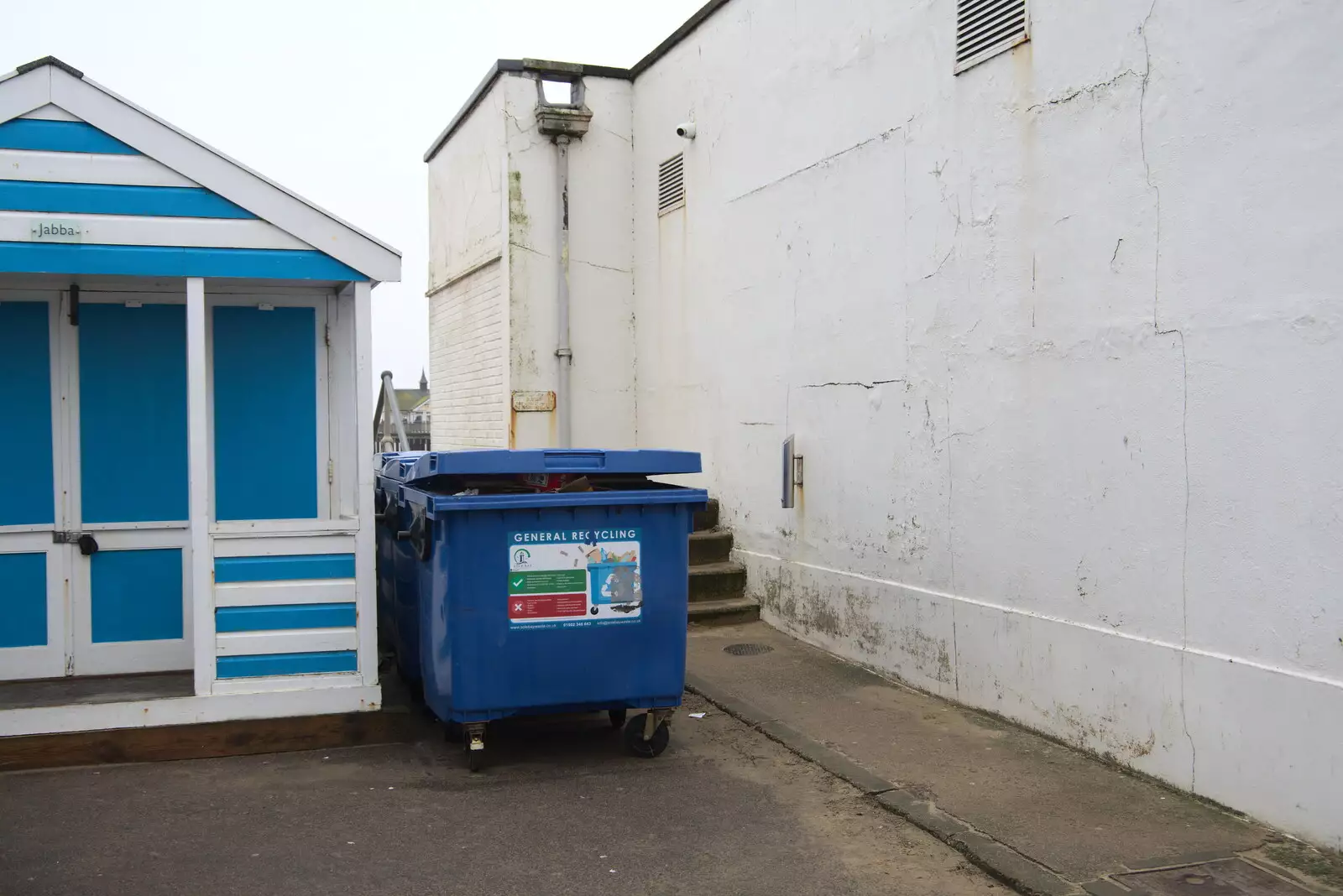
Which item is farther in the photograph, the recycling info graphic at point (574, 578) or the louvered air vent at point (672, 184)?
the louvered air vent at point (672, 184)

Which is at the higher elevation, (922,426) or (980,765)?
(922,426)

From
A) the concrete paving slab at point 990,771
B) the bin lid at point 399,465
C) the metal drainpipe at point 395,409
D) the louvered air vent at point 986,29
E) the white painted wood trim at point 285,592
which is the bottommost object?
the concrete paving slab at point 990,771

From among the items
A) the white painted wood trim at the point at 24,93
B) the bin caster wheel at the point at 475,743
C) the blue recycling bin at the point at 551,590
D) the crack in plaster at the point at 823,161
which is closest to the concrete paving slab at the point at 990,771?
the blue recycling bin at the point at 551,590

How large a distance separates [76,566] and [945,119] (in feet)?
18.3

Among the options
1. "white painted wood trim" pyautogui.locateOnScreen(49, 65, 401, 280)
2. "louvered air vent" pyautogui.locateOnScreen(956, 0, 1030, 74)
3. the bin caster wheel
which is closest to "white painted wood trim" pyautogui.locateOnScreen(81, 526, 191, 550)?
"white painted wood trim" pyautogui.locateOnScreen(49, 65, 401, 280)

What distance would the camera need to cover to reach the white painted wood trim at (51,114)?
5594 millimetres

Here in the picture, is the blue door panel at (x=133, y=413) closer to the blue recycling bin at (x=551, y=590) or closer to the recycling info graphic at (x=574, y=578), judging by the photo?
the blue recycling bin at (x=551, y=590)

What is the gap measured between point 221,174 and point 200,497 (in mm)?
1620

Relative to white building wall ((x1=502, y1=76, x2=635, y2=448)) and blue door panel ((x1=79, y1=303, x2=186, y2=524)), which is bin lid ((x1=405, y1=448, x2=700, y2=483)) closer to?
blue door panel ((x1=79, y1=303, x2=186, y2=524))

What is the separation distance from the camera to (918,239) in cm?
713

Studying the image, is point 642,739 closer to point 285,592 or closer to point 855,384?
point 285,592

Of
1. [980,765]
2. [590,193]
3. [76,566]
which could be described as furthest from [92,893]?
[590,193]

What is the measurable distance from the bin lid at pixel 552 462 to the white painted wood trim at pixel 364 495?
290mm

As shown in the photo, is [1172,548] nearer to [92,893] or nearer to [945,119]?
[945,119]
